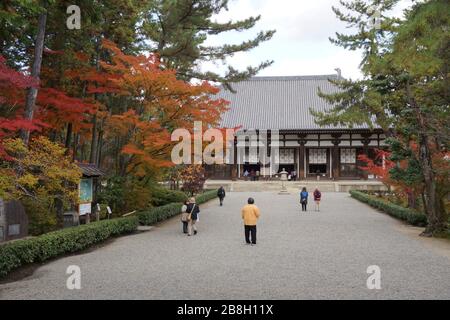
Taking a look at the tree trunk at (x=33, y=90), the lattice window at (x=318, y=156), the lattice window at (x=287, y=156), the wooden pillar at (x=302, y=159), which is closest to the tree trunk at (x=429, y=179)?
the tree trunk at (x=33, y=90)

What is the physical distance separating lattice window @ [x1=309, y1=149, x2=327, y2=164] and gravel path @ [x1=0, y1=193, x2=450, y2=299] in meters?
22.2

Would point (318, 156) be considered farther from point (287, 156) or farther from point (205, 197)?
point (205, 197)

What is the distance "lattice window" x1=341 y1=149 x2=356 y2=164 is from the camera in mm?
34062

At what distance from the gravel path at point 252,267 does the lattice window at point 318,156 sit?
72.8 feet

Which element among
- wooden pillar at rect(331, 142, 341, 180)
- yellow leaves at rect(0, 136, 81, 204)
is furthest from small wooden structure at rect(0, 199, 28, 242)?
wooden pillar at rect(331, 142, 341, 180)

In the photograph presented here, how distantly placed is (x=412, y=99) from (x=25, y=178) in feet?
36.0

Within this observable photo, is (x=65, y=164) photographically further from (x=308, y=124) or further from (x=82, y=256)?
(x=308, y=124)

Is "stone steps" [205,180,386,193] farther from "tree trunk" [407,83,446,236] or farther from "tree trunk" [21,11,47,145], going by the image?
"tree trunk" [21,11,47,145]

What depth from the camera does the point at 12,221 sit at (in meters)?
9.88

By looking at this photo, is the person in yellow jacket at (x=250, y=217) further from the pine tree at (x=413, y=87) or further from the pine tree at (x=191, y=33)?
the pine tree at (x=191, y=33)

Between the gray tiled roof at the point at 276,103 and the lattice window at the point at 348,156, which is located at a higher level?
the gray tiled roof at the point at 276,103

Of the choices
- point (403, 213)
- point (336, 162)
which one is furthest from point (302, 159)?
point (403, 213)

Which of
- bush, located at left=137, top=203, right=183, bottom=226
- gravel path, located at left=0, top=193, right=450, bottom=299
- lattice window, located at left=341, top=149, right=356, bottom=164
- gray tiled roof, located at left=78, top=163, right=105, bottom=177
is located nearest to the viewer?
gravel path, located at left=0, top=193, right=450, bottom=299

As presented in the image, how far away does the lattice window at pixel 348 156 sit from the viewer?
34.1 m
